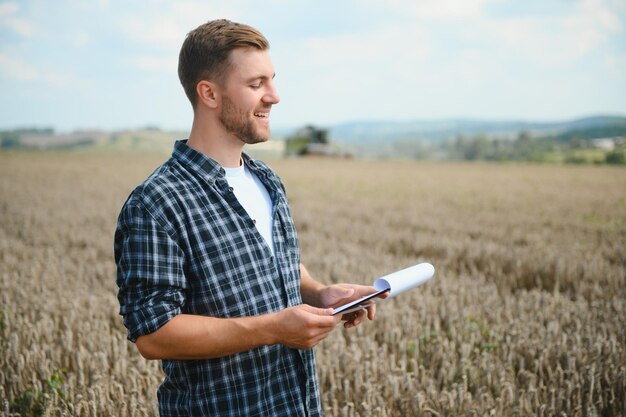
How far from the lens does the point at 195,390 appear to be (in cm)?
183

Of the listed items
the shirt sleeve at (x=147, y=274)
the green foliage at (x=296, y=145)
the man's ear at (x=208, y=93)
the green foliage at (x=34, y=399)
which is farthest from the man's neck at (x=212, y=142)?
the green foliage at (x=296, y=145)

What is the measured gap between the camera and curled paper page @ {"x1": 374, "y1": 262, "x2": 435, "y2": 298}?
5.93 ft

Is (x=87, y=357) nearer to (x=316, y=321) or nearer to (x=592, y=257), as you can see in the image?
(x=316, y=321)

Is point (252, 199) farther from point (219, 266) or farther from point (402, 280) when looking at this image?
point (402, 280)

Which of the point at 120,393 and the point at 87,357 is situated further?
the point at 87,357

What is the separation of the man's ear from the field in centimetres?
203

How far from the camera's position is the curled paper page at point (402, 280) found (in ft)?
5.93

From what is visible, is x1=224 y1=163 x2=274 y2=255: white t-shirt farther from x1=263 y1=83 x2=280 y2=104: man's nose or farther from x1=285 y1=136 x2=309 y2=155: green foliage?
x1=285 y1=136 x2=309 y2=155: green foliage

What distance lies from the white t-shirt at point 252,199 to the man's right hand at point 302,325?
13.4 inches

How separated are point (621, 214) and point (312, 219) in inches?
303

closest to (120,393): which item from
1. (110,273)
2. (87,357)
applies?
(87,357)

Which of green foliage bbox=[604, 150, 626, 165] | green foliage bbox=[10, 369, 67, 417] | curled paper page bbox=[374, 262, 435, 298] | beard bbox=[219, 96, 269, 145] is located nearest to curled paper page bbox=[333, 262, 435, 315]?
curled paper page bbox=[374, 262, 435, 298]

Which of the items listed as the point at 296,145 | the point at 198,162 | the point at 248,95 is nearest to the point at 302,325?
the point at 198,162

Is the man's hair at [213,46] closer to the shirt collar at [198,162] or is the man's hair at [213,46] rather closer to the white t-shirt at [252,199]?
the shirt collar at [198,162]
